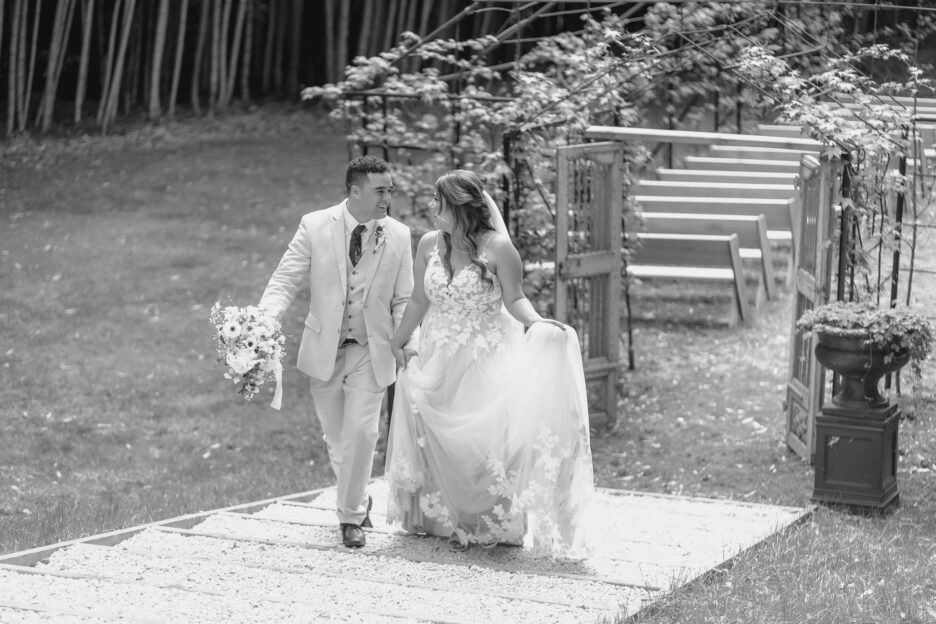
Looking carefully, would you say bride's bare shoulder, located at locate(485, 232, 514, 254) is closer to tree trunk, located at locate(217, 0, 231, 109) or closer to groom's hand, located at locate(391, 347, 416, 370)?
groom's hand, located at locate(391, 347, 416, 370)

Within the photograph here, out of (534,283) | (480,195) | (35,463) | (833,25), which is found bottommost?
(35,463)

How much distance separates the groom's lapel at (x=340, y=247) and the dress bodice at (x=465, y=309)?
351 millimetres

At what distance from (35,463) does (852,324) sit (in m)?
5.30

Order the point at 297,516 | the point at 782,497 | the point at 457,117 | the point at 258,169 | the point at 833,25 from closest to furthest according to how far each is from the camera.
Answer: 1. the point at 297,516
2. the point at 782,497
3. the point at 457,117
4. the point at 833,25
5. the point at 258,169

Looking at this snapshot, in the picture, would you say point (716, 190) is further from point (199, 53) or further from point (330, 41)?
point (199, 53)

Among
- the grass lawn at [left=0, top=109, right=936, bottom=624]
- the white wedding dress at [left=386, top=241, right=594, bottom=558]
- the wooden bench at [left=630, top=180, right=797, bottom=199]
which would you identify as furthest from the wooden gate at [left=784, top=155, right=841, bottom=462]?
the wooden bench at [left=630, top=180, right=797, bottom=199]

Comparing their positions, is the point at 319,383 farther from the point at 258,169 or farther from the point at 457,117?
the point at 258,169

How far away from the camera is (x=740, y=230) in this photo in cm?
1171

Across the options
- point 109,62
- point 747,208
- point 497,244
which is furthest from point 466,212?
point 109,62

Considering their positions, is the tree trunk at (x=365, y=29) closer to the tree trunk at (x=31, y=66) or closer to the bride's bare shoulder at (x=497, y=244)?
the tree trunk at (x=31, y=66)

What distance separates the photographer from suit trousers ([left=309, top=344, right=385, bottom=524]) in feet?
18.4

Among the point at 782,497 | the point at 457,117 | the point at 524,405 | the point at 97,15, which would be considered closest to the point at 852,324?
the point at 782,497

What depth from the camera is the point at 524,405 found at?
5.38m

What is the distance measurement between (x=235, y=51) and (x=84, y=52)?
2425mm
